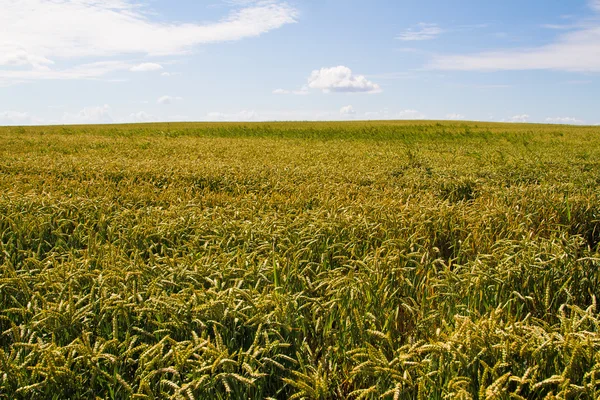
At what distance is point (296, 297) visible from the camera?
269 cm

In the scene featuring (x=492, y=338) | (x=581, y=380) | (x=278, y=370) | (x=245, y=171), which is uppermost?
(x=245, y=171)

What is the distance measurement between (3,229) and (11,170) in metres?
4.80

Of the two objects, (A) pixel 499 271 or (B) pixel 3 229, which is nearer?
(A) pixel 499 271

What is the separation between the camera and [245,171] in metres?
7.63

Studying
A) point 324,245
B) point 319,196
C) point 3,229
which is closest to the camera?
point 324,245

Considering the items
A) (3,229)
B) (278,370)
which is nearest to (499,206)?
(278,370)

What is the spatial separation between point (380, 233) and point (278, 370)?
2.33 metres

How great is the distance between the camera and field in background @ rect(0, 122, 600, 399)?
1.99 meters

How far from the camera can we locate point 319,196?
228 inches

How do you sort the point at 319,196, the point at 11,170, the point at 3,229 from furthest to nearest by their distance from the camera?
1. the point at 11,170
2. the point at 319,196
3. the point at 3,229

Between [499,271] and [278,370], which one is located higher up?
[499,271]

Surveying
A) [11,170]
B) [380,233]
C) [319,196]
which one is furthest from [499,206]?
[11,170]

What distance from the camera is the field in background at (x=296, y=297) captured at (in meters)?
1.99

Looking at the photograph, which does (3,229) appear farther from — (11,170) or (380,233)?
(11,170)
